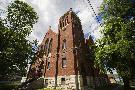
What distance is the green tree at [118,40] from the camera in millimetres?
25188

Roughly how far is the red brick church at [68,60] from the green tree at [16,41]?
427cm

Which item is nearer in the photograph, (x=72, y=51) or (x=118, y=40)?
(x=118, y=40)

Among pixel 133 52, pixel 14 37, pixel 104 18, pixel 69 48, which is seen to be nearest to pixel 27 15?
pixel 14 37

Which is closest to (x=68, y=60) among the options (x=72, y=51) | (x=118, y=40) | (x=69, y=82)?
(x=72, y=51)

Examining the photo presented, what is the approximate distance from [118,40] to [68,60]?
933 centimetres

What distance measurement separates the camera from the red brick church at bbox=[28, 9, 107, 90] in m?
29.8

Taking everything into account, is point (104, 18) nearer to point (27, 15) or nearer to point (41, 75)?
point (27, 15)

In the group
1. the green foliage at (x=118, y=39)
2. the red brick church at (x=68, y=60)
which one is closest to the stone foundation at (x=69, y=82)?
the red brick church at (x=68, y=60)

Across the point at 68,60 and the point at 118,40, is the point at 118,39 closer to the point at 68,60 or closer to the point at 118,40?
the point at 118,40

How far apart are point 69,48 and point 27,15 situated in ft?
34.5

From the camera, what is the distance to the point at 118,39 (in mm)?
26672

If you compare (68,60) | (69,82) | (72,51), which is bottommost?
(69,82)

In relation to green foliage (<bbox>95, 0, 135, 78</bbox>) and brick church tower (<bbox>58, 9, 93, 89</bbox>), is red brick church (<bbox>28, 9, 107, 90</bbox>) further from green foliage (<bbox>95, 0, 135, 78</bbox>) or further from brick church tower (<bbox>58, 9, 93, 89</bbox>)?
green foliage (<bbox>95, 0, 135, 78</bbox>)

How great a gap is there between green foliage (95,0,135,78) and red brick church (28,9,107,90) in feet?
13.7
